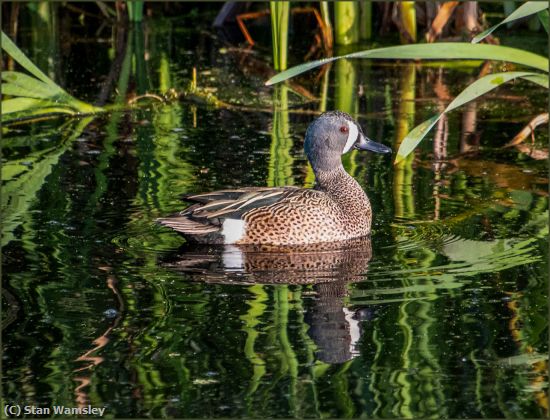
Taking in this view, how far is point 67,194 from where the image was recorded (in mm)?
8562

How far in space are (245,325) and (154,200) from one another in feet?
8.81

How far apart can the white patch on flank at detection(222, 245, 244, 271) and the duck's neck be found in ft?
2.65

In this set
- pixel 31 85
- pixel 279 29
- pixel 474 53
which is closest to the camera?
pixel 474 53

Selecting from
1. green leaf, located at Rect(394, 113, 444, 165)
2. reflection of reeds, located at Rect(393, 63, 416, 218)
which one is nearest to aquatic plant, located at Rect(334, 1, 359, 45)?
reflection of reeds, located at Rect(393, 63, 416, 218)

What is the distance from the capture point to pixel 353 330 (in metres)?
5.88

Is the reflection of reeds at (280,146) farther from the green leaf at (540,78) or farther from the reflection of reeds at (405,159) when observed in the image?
the green leaf at (540,78)

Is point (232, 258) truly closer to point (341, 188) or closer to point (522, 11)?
point (341, 188)

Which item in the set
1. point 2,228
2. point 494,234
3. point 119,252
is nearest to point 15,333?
point 119,252

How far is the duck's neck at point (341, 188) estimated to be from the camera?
7918 millimetres

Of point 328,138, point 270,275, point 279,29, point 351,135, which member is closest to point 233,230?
point 270,275

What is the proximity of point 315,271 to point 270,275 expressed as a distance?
0.91 feet

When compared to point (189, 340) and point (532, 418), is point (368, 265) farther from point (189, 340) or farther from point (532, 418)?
point (532, 418)

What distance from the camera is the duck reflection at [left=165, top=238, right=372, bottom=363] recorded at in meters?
5.80

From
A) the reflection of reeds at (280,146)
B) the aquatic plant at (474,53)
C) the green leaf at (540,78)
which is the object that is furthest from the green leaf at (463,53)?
the reflection of reeds at (280,146)
